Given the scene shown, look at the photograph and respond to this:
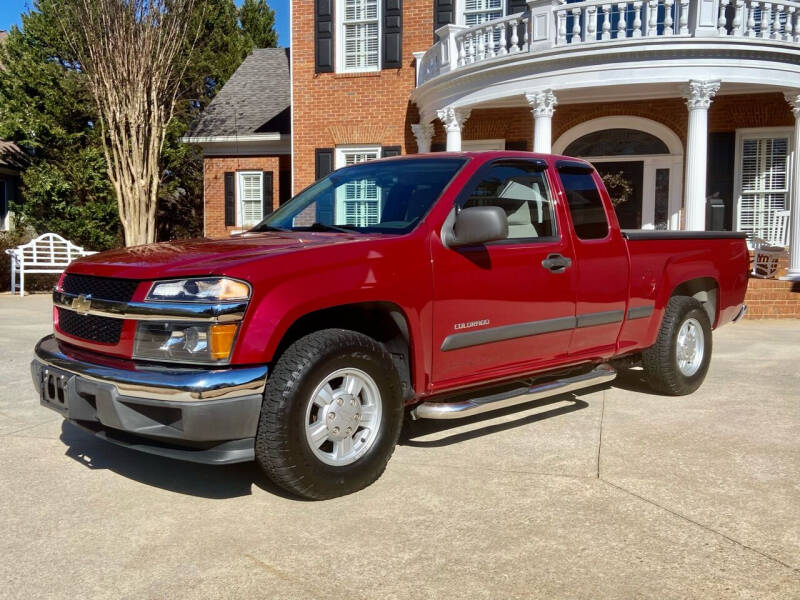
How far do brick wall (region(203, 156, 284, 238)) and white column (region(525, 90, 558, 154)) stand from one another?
767 cm

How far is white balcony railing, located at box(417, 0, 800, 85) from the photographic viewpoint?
1248cm

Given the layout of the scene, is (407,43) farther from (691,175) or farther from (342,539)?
(342,539)

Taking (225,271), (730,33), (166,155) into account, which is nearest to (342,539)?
(225,271)

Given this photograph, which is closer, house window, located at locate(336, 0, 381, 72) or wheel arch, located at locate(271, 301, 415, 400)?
wheel arch, located at locate(271, 301, 415, 400)

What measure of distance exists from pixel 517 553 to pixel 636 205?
13834 millimetres

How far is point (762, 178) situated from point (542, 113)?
17.0 ft

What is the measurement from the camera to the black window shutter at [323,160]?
17.6 meters

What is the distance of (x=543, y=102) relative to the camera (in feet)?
43.9

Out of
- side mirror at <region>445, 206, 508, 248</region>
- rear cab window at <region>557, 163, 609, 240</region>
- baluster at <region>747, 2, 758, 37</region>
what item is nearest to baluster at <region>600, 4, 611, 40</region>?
baluster at <region>747, 2, 758, 37</region>

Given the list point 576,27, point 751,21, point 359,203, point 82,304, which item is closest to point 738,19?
point 751,21

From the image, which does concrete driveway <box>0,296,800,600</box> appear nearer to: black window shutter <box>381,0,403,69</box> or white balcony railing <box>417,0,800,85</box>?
white balcony railing <box>417,0,800,85</box>

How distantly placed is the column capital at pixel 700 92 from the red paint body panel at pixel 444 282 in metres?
7.83

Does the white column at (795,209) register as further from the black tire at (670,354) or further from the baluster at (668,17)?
the black tire at (670,354)

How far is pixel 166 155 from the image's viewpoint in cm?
2397
